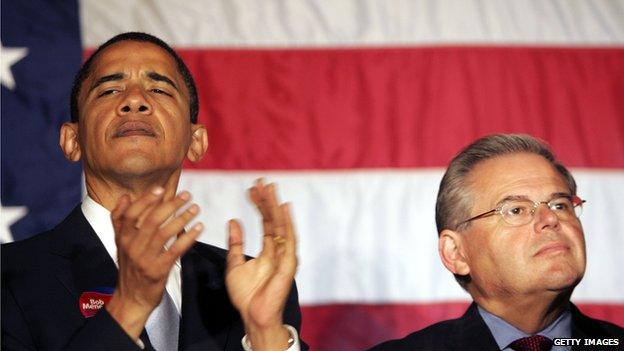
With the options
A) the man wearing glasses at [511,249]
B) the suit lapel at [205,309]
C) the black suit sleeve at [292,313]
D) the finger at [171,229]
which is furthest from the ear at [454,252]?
the finger at [171,229]

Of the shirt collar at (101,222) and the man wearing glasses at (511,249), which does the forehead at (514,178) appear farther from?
the shirt collar at (101,222)

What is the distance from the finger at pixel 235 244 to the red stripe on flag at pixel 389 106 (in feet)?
3.59

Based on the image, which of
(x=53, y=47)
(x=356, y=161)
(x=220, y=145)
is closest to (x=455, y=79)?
(x=356, y=161)

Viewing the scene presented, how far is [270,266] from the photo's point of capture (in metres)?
1.67

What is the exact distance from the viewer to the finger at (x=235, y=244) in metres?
1.63

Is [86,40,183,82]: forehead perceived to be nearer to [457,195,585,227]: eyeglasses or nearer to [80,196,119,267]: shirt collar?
[80,196,119,267]: shirt collar

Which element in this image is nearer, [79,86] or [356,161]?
[79,86]

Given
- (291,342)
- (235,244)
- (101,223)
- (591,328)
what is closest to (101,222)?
(101,223)

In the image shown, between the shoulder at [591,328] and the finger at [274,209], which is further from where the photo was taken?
the shoulder at [591,328]

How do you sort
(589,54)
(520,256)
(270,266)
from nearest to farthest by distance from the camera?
1. (270,266)
2. (520,256)
3. (589,54)

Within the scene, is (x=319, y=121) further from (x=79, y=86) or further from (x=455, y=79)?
(x=79, y=86)

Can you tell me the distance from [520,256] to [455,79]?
961mm

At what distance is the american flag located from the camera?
8.89ft

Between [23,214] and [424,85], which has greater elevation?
[424,85]
